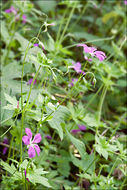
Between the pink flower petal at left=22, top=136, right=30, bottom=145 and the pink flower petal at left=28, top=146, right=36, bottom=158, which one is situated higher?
the pink flower petal at left=22, top=136, right=30, bottom=145

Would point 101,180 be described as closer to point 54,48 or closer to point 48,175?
point 48,175

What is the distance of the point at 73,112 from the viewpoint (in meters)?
1.30

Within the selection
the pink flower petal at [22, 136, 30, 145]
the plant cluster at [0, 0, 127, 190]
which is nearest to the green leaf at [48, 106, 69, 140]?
the plant cluster at [0, 0, 127, 190]

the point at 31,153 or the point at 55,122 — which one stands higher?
the point at 55,122

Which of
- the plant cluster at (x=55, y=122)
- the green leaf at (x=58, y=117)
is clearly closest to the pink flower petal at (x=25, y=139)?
the plant cluster at (x=55, y=122)

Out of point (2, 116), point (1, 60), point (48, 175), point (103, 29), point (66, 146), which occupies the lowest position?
point (48, 175)

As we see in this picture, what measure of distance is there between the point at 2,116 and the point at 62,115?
28 cm

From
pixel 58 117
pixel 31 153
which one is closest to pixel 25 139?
pixel 31 153

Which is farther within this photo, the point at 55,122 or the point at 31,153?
the point at 55,122

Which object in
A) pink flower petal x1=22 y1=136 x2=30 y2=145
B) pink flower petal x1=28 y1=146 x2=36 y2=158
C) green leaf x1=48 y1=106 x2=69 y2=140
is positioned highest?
green leaf x1=48 y1=106 x2=69 y2=140

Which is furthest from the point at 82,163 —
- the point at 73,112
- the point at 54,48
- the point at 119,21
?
the point at 119,21

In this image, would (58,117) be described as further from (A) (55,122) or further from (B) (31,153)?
(B) (31,153)

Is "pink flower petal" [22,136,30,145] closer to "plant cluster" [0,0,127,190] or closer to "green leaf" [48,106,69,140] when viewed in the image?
"plant cluster" [0,0,127,190]

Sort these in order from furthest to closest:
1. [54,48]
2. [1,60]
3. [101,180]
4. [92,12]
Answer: [92,12] → [1,60] → [54,48] → [101,180]
